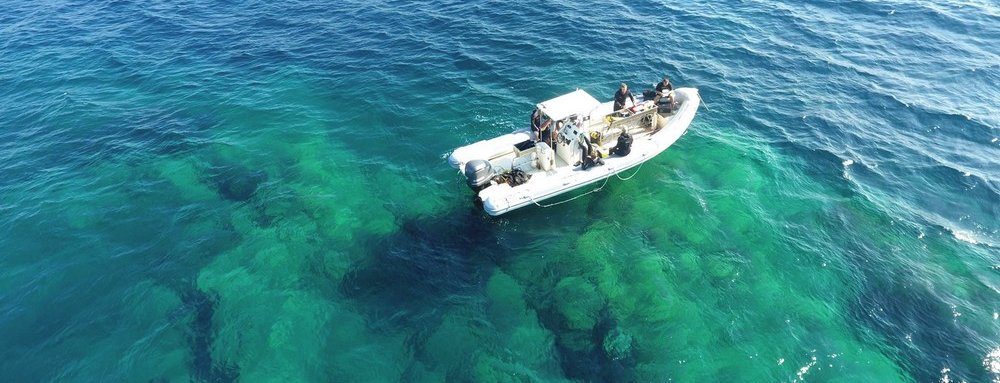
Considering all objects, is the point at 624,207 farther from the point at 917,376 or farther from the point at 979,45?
the point at 979,45

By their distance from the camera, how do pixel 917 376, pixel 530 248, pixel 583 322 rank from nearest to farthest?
pixel 917 376, pixel 583 322, pixel 530 248

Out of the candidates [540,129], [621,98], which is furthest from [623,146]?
[540,129]

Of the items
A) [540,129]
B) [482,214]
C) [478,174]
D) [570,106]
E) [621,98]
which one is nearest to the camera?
[478,174]

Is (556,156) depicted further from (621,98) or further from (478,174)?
(621,98)

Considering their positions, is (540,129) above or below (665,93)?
below

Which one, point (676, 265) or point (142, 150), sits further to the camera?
point (142, 150)

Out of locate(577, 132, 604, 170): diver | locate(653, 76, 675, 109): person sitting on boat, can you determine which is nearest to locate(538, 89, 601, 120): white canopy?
locate(577, 132, 604, 170): diver

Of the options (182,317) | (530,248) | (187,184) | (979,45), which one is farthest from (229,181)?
(979,45)

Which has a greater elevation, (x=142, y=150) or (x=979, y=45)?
(x=979, y=45)
